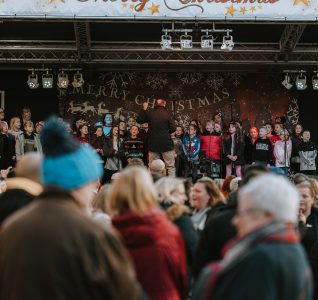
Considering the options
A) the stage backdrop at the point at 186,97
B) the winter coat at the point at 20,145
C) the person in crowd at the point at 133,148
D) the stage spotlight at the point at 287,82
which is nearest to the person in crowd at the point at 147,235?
the person in crowd at the point at 133,148

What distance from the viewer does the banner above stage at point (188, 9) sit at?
13328 millimetres

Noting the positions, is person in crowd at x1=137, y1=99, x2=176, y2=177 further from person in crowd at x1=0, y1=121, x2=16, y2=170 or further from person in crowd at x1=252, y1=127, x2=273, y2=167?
person in crowd at x1=0, y1=121, x2=16, y2=170

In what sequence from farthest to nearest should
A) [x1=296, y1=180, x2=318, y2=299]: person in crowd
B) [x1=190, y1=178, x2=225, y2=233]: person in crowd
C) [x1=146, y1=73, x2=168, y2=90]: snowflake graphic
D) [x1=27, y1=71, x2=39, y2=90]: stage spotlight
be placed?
[x1=146, y1=73, x2=168, y2=90]: snowflake graphic
[x1=27, y1=71, x2=39, y2=90]: stage spotlight
[x1=296, y1=180, x2=318, y2=299]: person in crowd
[x1=190, y1=178, x2=225, y2=233]: person in crowd

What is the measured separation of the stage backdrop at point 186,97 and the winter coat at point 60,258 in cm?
1573

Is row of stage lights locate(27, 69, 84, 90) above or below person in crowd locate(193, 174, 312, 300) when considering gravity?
above

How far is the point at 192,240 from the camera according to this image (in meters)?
4.89

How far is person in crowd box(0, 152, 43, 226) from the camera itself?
4.47 meters

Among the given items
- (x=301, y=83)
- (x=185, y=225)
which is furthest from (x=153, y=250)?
(x=301, y=83)

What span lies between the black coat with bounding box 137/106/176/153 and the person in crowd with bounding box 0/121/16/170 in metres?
3.11

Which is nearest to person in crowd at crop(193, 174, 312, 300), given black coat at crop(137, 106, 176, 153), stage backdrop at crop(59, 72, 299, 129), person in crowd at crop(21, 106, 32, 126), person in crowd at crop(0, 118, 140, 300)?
person in crowd at crop(0, 118, 140, 300)

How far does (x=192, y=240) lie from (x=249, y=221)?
6.16 ft

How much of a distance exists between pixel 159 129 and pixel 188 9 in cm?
229

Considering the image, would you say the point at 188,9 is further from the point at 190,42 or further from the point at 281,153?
the point at 281,153

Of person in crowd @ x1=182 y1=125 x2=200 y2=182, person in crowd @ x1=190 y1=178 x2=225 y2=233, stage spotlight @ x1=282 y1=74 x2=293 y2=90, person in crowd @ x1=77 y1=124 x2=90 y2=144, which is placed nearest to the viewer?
person in crowd @ x1=190 y1=178 x2=225 y2=233
